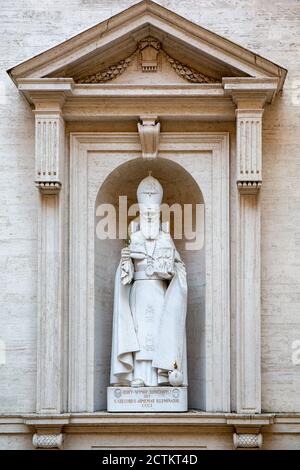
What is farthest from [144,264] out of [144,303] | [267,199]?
[267,199]

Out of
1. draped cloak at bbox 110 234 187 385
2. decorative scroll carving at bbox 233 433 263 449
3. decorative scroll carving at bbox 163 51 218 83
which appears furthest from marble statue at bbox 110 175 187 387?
decorative scroll carving at bbox 163 51 218 83

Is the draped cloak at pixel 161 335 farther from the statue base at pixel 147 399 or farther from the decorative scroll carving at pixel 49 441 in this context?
the decorative scroll carving at pixel 49 441

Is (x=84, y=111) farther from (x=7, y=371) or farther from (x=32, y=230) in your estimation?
(x=7, y=371)

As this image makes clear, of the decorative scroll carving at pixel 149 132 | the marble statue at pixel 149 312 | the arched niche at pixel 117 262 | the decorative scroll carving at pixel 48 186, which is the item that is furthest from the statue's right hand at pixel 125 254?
the decorative scroll carving at pixel 149 132

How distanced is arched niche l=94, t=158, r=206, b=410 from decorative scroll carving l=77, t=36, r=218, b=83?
890 millimetres

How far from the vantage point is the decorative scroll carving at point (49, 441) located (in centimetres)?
1438

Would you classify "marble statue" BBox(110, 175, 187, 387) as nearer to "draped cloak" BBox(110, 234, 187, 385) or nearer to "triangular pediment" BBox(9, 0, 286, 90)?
"draped cloak" BBox(110, 234, 187, 385)

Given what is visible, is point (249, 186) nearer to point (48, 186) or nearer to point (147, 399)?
point (48, 186)

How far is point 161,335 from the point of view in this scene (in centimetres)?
1468

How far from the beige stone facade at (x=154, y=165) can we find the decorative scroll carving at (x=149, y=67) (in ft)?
0.05

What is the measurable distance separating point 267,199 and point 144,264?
4.58 ft

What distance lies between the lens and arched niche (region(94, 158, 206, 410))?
14969 millimetres

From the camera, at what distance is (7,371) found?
14.7 metres

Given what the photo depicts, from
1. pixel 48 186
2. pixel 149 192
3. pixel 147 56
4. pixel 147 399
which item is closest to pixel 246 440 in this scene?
pixel 147 399
